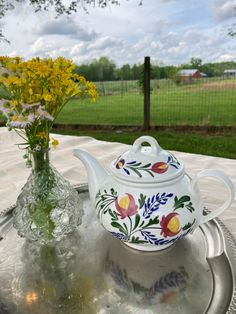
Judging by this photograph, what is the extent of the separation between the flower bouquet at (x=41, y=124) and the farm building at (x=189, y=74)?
2.98m

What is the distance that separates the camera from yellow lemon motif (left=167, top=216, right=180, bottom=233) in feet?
1.44

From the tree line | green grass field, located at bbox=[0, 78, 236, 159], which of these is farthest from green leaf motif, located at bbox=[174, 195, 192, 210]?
the tree line

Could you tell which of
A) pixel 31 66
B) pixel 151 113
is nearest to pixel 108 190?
pixel 31 66

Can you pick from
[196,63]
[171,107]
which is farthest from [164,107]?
[196,63]

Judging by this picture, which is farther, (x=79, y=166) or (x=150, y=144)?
(x=79, y=166)

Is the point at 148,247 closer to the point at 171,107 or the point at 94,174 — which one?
the point at 94,174

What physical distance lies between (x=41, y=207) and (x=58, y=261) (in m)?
0.09

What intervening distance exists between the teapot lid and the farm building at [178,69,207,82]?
3.00 m

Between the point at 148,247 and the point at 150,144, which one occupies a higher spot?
the point at 150,144

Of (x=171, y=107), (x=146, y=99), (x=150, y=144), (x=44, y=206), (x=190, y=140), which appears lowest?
(x=190, y=140)

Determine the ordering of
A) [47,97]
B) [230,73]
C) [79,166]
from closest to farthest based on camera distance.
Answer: [47,97] < [79,166] < [230,73]

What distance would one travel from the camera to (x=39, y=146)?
0.48 meters

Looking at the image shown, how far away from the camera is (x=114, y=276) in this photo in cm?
44

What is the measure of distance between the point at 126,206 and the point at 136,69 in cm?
305
